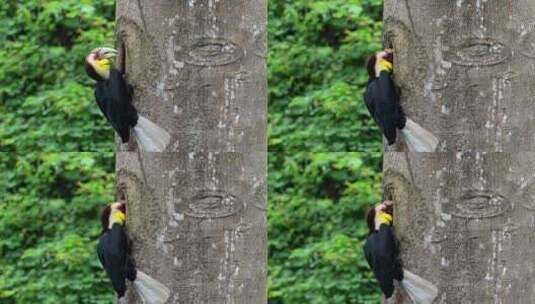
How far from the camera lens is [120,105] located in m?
5.25

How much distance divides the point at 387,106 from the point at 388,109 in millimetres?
12

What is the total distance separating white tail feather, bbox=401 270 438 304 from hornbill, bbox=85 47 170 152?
3.32 ft

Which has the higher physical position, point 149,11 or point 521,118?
point 149,11

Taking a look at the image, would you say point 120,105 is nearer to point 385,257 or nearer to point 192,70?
point 192,70

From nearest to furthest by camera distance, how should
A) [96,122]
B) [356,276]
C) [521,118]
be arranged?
[521,118]
[356,276]
[96,122]

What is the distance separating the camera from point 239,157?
528 centimetres

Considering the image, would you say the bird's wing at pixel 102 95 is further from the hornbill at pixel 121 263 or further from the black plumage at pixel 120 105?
the hornbill at pixel 121 263

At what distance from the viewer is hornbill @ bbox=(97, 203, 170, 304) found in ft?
17.3

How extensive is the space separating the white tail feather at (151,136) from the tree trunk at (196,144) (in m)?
0.02

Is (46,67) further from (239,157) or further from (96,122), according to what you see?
(239,157)

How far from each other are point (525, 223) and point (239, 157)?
107cm

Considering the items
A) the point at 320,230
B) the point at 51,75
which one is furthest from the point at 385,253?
the point at 51,75

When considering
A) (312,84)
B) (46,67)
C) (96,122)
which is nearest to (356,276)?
(312,84)

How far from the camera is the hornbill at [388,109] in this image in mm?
5070
